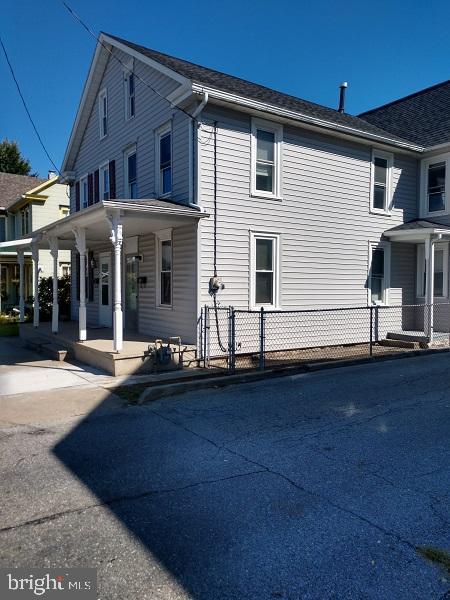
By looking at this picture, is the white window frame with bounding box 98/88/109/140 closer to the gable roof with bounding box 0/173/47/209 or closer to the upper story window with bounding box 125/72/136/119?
the upper story window with bounding box 125/72/136/119

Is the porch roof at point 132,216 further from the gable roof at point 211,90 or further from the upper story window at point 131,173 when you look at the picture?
the gable roof at point 211,90

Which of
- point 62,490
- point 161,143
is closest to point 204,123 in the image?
point 161,143

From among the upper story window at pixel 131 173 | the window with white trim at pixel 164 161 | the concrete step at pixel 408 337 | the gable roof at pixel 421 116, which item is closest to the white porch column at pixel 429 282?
the concrete step at pixel 408 337

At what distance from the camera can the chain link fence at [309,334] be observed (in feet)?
32.4

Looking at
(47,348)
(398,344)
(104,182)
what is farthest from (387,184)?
(47,348)

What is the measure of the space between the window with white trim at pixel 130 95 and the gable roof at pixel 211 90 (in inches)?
26.2

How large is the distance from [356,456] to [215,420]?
204cm

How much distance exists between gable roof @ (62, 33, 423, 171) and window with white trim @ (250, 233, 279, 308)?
9.48ft

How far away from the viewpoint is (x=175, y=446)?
204 inches

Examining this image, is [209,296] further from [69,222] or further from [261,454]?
[261,454]

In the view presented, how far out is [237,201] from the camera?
1044 centimetres

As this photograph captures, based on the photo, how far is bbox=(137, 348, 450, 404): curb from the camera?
742 centimetres

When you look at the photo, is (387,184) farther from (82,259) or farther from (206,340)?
(82,259)

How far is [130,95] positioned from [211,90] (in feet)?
14.9
